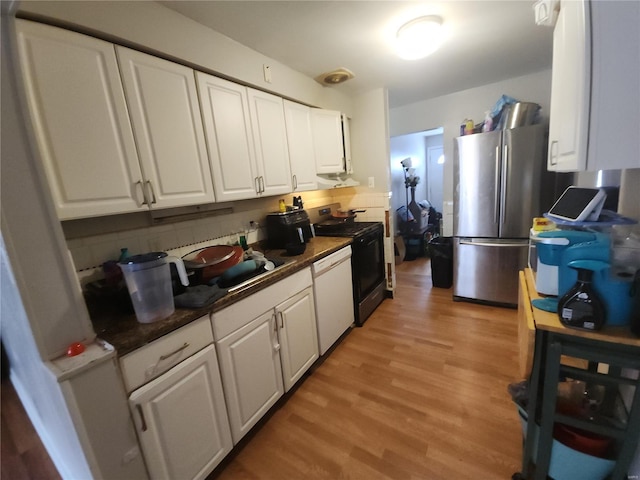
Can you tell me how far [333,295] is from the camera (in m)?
2.23

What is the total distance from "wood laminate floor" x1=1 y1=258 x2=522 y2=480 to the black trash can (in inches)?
35.2

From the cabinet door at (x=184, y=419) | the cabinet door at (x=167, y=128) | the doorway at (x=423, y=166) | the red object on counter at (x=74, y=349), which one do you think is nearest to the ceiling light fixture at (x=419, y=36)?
the cabinet door at (x=167, y=128)

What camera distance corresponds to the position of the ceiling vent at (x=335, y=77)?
2309mm

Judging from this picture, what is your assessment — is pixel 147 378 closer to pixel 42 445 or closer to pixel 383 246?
pixel 42 445

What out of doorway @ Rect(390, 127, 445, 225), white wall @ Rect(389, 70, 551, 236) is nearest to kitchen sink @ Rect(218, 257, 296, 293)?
white wall @ Rect(389, 70, 551, 236)

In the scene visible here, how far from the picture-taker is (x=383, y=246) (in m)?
3.07

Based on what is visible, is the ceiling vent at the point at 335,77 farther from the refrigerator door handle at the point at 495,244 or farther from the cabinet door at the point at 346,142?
the refrigerator door handle at the point at 495,244

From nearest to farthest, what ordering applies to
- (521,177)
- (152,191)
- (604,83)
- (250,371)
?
(604,83) < (152,191) < (250,371) < (521,177)

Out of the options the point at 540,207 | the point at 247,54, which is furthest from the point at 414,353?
the point at 247,54

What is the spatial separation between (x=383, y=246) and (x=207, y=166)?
2096mm

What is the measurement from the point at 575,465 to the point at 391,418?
2.72 ft

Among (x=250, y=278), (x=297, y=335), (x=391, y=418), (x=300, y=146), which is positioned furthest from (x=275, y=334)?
(x=300, y=146)

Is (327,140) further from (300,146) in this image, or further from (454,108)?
(454,108)

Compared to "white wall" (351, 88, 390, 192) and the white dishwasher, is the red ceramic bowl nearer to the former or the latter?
the white dishwasher
